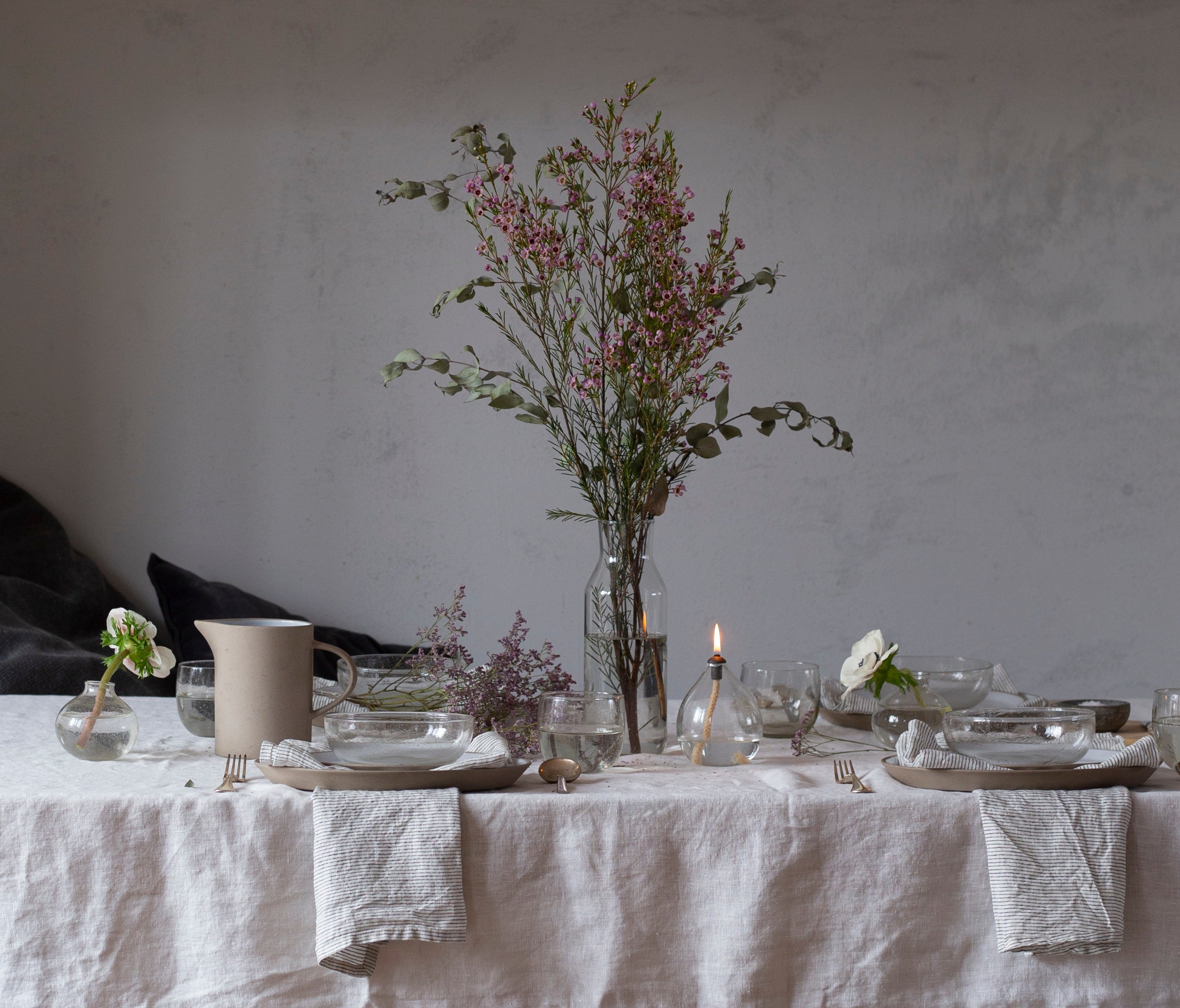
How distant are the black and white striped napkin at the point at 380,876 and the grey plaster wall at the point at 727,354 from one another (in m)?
2.00

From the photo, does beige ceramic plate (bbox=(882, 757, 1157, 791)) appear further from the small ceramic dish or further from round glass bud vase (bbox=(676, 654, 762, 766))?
the small ceramic dish

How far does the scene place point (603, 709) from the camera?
109 centimetres

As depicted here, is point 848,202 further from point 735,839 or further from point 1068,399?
point 735,839

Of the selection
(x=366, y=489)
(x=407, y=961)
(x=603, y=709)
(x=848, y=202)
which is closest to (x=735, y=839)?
(x=603, y=709)

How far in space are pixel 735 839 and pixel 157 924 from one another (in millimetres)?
505

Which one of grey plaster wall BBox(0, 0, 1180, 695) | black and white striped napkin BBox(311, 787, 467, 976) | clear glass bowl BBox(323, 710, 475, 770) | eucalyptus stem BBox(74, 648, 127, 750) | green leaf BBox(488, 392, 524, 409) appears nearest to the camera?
black and white striped napkin BBox(311, 787, 467, 976)

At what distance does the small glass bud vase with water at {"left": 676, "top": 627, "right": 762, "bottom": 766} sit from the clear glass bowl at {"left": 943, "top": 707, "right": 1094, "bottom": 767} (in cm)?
21

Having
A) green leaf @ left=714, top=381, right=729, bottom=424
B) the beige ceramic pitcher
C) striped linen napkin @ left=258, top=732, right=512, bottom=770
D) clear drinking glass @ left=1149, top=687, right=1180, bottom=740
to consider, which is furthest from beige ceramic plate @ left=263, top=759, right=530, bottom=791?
clear drinking glass @ left=1149, top=687, right=1180, bottom=740

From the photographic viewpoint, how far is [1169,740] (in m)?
1.13

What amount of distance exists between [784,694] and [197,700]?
2.21 ft

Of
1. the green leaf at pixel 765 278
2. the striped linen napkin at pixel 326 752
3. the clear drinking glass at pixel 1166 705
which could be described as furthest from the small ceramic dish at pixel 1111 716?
the striped linen napkin at pixel 326 752

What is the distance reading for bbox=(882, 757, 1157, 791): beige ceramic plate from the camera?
1.00m

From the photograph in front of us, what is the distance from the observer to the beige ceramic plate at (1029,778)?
1.00 metres

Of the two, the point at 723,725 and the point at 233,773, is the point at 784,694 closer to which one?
the point at 723,725
